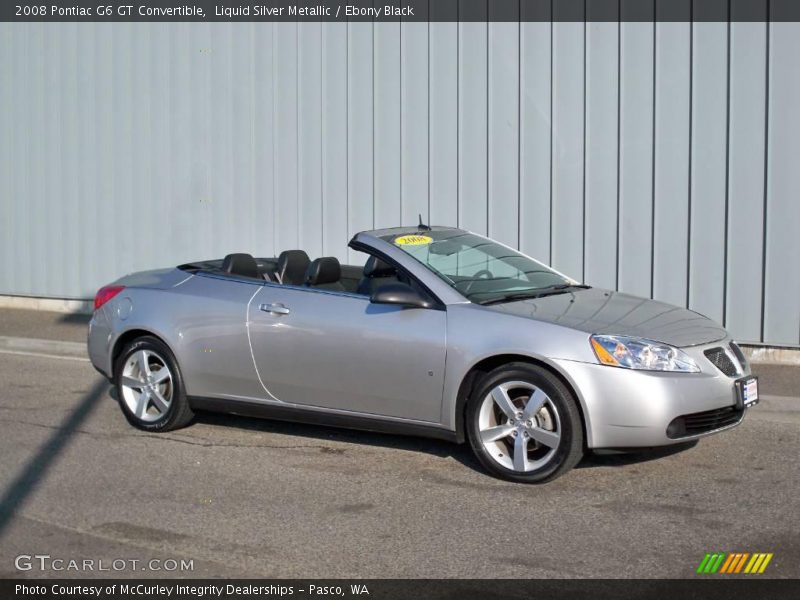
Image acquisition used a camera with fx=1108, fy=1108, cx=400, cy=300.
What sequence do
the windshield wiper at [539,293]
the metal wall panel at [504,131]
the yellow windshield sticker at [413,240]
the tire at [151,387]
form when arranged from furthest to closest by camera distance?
the metal wall panel at [504,131] < the tire at [151,387] < the yellow windshield sticker at [413,240] < the windshield wiper at [539,293]

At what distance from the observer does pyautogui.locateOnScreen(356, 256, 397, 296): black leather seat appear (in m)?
7.35

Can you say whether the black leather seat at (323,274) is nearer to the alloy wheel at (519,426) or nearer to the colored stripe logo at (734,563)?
the alloy wheel at (519,426)

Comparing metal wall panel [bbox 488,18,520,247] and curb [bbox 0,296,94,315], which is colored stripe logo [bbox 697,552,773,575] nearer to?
metal wall panel [bbox 488,18,520,247]

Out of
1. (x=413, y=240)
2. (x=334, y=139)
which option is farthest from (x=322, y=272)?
(x=334, y=139)

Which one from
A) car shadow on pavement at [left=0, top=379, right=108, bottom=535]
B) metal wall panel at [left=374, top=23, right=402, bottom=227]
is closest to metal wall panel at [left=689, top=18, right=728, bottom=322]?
metal wall panel at [left=374, top=23, right=402, bottom=227]

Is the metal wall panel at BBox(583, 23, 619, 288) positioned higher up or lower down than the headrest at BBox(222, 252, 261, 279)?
higher up

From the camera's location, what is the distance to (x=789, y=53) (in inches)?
388

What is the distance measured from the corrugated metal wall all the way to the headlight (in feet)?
13.2

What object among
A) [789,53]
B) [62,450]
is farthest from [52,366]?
[789,53]

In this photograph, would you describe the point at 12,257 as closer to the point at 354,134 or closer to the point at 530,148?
the point at 354,134

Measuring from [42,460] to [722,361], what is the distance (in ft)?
14.5

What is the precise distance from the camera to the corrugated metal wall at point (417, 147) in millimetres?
10094

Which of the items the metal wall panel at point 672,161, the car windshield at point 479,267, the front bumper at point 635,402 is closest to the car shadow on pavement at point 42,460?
the car windshield at point 479,267
